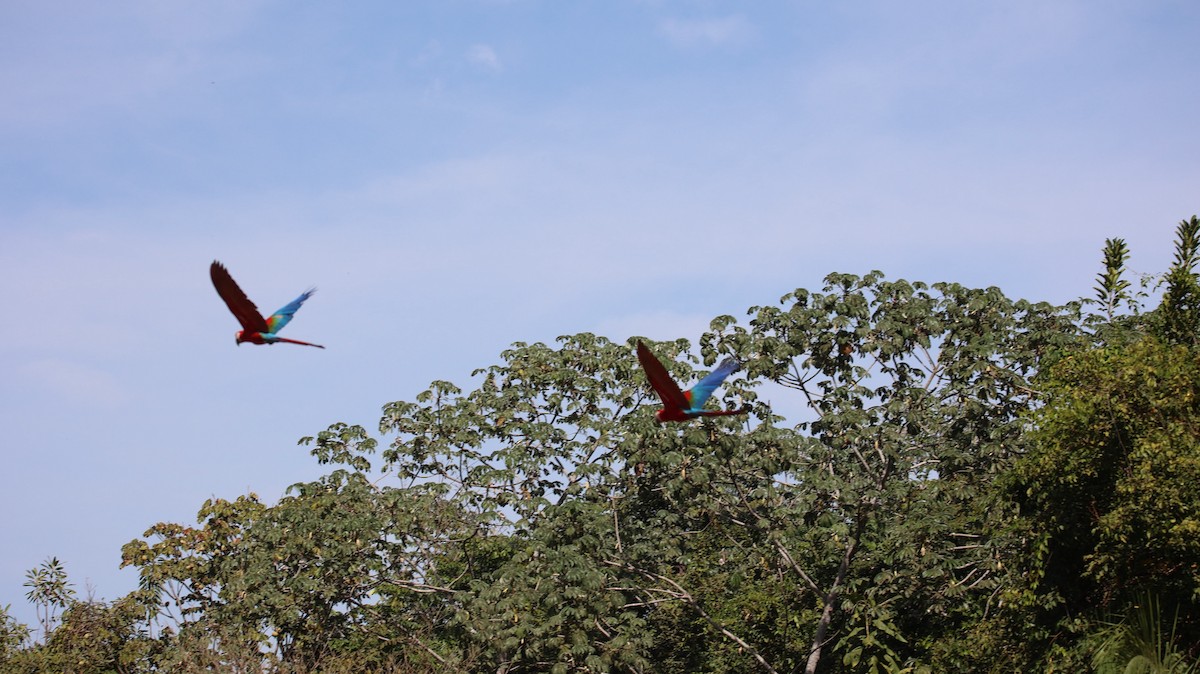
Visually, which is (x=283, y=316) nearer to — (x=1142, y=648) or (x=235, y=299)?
(x=235, y=299)

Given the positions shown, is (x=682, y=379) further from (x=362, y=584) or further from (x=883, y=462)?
(x=362, y=584)

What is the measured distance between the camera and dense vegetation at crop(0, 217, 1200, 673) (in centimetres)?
1541

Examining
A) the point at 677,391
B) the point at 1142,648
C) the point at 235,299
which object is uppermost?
the point at 235,299

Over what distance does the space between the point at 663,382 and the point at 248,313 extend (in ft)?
10.0

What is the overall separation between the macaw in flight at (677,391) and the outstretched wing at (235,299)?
2.80 meters

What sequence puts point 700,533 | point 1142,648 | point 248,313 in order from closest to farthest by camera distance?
point 248,313 < point 1142,648 < point 700,533

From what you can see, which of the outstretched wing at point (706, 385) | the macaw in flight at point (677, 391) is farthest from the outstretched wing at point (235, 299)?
the outstretched wing at point (706, 385)

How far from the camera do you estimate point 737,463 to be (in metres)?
17.2

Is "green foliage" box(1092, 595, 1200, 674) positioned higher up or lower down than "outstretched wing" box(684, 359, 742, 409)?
lower down

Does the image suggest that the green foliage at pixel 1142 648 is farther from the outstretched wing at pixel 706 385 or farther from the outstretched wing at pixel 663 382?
the outstretched wing at pixel 663 382

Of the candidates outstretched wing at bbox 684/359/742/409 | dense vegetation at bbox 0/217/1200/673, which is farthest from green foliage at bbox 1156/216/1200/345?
outstretched wing at bbox 684/359/742/409

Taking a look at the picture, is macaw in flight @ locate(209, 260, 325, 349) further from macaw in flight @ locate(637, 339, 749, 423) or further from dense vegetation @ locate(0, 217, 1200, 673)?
dense vegetation @ locate(0, 217, 1200, 673)

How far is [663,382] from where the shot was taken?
361 inches

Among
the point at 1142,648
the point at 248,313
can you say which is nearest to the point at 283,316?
the point at 248,313
